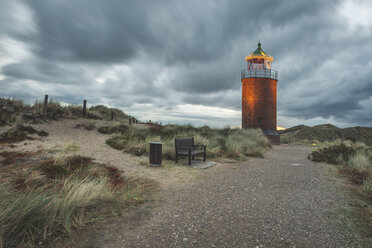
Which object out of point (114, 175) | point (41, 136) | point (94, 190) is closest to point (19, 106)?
point (41, 136)

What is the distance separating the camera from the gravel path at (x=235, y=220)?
271 cm

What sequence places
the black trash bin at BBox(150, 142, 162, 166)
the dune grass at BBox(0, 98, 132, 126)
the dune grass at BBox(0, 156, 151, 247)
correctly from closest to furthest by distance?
the dune grass at BBox(0, 156, 151, 247) → the black trash bin at BBox(150, 142, 162, 166) → the dune grass at BBox(0, 98, 132, 126)

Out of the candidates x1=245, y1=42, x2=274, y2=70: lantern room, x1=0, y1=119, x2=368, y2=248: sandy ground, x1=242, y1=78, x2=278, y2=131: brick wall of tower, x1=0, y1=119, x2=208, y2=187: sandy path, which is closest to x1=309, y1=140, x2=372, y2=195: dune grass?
x1=0, y1=119, x2=368, y2=248: sandy ground

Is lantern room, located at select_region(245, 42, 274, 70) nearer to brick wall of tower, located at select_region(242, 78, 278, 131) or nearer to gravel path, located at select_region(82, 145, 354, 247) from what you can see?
brick wall of tower, located at select_region(242, 78, 278, 131)

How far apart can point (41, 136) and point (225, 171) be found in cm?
915

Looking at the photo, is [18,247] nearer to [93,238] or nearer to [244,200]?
[93,238]

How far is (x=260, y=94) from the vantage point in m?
22.1

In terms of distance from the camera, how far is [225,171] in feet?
23.2

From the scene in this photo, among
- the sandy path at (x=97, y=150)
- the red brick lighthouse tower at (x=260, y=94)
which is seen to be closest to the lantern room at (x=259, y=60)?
the red brick lighthouse tower at (x=260, y=94)

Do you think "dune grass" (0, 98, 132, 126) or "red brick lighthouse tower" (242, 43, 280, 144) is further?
"red brick lighthouse tower" (242, 43, 280, 144)

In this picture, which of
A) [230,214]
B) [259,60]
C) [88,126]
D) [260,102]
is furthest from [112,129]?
[259,60]

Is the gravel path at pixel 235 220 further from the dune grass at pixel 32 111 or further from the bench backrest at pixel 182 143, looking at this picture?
the dune grass at pixel 32 111

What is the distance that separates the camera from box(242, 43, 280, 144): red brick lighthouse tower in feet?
72.4

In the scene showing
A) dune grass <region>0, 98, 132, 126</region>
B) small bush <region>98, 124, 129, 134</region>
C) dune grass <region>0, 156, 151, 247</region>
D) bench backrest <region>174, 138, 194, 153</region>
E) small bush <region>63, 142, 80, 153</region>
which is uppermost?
dune grass <region>0, 98, 132, 126</region>
